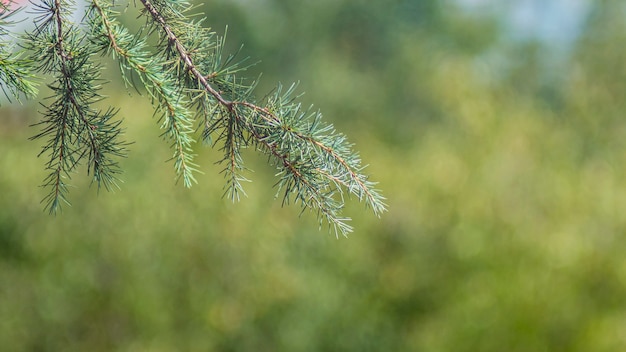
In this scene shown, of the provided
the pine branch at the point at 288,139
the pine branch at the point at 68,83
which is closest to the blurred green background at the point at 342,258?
the pine branch at the point at 288,139

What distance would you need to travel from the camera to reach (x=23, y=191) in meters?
7.04

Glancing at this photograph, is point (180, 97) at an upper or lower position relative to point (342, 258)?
lower

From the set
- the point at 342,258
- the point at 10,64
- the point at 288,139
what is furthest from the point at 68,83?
the point at 342,258

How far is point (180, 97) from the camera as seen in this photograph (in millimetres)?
1555

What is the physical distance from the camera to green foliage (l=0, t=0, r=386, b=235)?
59.3 inches

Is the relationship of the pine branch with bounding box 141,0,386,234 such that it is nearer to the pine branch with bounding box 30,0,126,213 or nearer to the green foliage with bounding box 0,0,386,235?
the green foliage with bounding box 0,0,386,235

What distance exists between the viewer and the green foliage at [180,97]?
59.3 inches

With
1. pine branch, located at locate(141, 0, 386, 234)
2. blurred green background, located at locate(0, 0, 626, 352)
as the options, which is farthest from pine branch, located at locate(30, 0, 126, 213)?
blurred green background, located at locate(0, 0, 626, 352)

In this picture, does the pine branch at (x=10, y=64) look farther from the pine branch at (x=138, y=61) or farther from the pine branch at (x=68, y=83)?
the pine branch at (x=138, y=61)

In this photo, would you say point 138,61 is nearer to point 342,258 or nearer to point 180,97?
point 180,97

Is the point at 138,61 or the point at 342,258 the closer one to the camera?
the point at 138,61

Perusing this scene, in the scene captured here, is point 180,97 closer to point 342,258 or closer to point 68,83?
point 68,83

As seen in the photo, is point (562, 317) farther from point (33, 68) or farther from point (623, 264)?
point (33, 68)

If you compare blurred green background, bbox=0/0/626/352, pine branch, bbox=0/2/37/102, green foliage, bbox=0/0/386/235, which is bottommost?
pine branch, bbox=0/2/37/102
